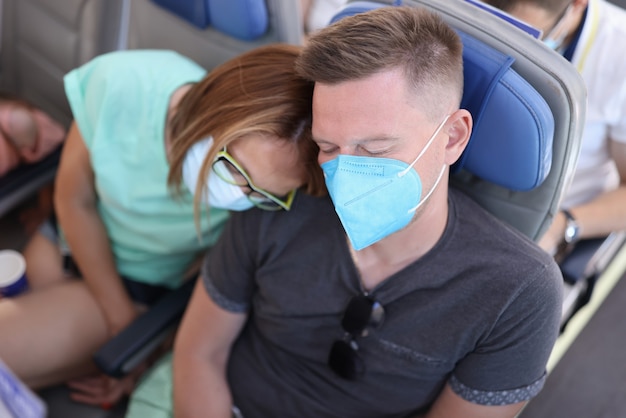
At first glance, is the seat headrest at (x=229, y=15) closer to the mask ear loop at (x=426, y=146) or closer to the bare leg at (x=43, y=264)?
the mask ear loop at (x=426, y=146)

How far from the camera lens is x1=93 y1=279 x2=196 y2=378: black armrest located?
4.62ft

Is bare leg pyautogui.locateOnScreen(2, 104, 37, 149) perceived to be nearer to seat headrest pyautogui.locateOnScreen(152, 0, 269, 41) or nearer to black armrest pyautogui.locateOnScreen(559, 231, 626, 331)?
seat headrest pyautogui.locateOnScreen(152, 0, 269, 41)

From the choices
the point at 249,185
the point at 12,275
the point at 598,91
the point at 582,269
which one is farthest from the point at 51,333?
the point at 598,91

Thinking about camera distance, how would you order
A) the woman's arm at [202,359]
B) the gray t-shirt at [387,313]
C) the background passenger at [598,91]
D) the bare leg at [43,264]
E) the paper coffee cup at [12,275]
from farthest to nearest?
the bare leg at [43,264] < the paper coffee cup at [12,275] < the background passenger at [598,91] < the woman's arm at [202,359] < the gray t-shirt at [387,313]

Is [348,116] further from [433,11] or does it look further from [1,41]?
[1,41]

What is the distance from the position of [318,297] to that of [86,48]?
1233mm

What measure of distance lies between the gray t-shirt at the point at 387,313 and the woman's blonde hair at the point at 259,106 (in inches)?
5.6

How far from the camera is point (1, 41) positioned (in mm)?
2264

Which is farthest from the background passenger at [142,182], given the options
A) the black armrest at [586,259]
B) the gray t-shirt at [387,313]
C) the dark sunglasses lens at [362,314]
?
the black armrest at [586,259]

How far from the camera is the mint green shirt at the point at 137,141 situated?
1.47 m

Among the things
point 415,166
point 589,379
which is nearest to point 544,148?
point 415,166

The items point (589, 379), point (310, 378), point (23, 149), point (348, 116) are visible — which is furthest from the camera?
point (589, 379)

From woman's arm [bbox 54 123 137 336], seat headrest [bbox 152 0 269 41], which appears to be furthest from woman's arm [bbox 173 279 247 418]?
seat headrest [bbox 152 0 269 41]

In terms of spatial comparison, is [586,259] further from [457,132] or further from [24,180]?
[24,180]
